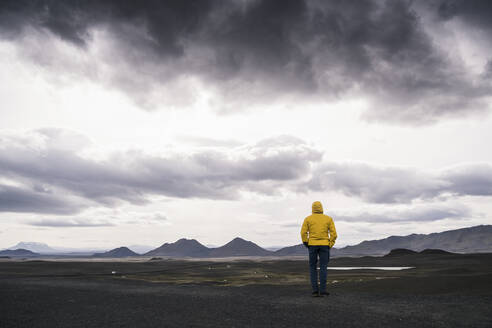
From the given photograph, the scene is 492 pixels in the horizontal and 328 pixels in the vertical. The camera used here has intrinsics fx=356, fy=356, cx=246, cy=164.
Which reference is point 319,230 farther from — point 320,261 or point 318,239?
point 320,261

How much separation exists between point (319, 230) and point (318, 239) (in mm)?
242

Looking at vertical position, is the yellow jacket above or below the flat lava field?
above

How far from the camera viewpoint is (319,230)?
31.1 feet

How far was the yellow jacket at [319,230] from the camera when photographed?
9453mm

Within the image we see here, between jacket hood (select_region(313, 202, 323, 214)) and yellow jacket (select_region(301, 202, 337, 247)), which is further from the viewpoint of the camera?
jacket hood (select_region(313, 202, 323, 214))

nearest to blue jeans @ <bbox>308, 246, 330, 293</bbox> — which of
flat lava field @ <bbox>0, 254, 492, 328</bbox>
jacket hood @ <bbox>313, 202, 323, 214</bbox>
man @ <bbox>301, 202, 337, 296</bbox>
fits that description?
man @ <bbox>301, 202, 337, 296</bbox>

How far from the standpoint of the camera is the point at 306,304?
25.2 feet

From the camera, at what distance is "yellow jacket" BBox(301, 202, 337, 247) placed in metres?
9.45

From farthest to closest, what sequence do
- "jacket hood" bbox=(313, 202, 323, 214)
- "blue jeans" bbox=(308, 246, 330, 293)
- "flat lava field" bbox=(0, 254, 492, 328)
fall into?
"jacket hood" bbox=(313, 202, 323, 214) < "blue jeans" bbox=(308, 246, 330, 293) < "flat lava field" bbox=(0, 254, 492, 328)

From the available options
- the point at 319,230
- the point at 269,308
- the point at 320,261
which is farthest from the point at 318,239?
the point at 269,308

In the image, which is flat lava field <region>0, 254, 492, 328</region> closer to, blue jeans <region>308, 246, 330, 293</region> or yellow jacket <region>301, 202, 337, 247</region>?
blue jeans <region>308, 246, 330, 293</region>

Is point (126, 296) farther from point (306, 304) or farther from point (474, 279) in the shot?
point (474, 279)

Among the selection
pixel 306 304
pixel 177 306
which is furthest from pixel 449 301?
pixel 177 306

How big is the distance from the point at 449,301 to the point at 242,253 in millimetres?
195966
